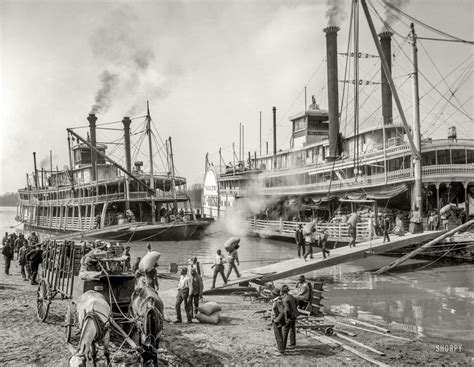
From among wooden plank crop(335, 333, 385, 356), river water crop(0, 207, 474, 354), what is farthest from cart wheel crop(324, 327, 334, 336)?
river water crop(0, 207, 474, 354)

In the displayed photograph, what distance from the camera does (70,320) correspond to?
8445 mm

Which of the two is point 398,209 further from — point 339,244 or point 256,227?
point 256,227

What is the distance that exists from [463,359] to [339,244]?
20182 mm

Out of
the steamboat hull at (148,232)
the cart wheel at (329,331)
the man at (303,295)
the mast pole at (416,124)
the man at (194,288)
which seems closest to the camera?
the cart wheel at (329,331)

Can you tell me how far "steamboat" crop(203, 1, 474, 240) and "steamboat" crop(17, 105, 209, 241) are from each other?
741cm

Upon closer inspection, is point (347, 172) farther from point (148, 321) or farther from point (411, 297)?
point (148, 321)

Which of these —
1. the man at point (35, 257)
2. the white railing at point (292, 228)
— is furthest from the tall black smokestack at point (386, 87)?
the man at point (35, 257)

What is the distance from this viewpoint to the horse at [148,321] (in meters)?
6.43

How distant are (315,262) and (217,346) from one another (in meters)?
9.20

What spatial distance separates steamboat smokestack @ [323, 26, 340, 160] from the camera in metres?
39.2

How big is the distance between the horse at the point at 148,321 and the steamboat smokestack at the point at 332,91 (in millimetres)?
32222

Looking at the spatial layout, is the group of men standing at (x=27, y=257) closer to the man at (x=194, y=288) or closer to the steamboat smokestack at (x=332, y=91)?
the man at (x=194, y=288)

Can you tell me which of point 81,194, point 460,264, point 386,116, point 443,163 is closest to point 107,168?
point 81,194

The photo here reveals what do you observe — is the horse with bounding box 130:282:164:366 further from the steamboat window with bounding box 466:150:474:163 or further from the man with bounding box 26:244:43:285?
the steamboat window with bounding box 466:150:474:163
